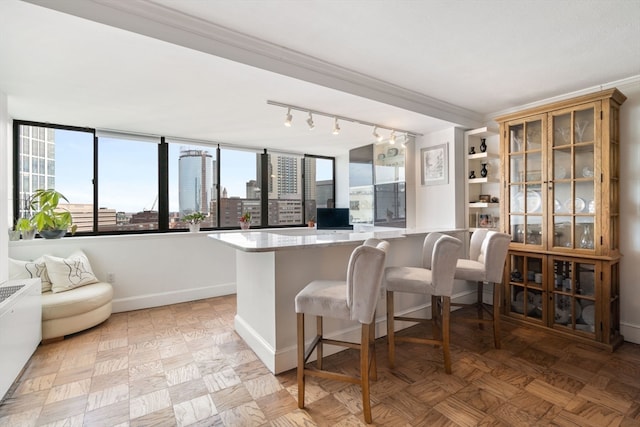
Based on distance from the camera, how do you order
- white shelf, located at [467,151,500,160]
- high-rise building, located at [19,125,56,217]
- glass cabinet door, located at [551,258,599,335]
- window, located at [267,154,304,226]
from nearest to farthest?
glass cabinet door, located at [551,258,599,335] < high-rise building, located at [19,125,56,217] < white shelf, located at [467,151,500,160] < window, located at [267,154,304,226]

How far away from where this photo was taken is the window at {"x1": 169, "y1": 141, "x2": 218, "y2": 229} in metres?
4.32

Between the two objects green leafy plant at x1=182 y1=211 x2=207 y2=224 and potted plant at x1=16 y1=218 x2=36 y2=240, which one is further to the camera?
green leafy plant at x1=182 y1=211 x2=207 y2=224

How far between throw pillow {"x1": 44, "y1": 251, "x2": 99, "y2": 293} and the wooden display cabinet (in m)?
4.61

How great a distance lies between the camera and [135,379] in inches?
86.2

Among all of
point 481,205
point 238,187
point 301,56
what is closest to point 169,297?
point 238,187

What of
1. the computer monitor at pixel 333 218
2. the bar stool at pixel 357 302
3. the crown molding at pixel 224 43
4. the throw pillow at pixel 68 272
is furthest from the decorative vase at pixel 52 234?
the computer monitor at pixel 333 218

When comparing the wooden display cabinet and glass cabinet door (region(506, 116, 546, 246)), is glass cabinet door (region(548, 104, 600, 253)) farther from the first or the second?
glass cabinet door (region(506, 116, 546, 246))

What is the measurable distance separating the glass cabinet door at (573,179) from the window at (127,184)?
15.8ft

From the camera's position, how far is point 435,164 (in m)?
3.95

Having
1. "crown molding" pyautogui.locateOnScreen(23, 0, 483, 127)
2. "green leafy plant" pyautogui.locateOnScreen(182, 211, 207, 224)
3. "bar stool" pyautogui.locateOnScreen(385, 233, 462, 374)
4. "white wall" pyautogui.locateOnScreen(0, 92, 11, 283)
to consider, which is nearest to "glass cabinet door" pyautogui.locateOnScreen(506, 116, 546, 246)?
"crown molding" pyautogui.locateOnScreen(23, 0, 483, 127)

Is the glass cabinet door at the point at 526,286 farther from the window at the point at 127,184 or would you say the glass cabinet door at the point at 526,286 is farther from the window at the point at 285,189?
the window at the point at 127,184

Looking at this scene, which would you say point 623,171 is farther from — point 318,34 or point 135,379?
point 135,379

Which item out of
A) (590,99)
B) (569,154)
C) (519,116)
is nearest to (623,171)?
(569,154)

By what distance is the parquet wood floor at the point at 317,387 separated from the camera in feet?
5.86
